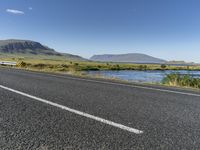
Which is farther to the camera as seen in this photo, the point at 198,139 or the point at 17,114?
the point at 17,114

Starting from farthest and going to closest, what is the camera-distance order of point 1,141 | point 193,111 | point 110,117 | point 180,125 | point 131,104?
point 131,104
point 193,111
point 110,117
point 180,125
point 1,141

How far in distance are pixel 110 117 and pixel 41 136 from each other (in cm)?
151

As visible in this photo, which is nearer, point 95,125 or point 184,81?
point 95,125

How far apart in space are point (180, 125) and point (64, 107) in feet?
8.39

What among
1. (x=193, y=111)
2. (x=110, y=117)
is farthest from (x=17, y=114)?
(x=193, y=111)

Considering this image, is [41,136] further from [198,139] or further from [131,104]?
[131,104]

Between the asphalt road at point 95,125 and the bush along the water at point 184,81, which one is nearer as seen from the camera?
the asphalt road at point 95,125

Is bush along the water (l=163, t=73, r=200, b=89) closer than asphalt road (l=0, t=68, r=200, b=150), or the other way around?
asphalt road (l=0, t=68, r=200, b=150)

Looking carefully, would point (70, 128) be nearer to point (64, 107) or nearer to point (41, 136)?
point (41, 136)

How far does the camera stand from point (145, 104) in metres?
5.91

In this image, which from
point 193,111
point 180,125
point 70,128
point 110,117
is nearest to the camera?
point 70,128

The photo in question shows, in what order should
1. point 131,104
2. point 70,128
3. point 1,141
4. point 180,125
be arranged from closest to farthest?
point 1,141 < point 70,128 < point 180,125 < point 131,104

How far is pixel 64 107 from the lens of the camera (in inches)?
207

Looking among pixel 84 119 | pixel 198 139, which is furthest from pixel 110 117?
pixel 198 139
